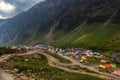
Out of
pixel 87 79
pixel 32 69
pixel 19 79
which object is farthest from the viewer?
pixel 32 69

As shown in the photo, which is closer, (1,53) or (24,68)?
(24,68)

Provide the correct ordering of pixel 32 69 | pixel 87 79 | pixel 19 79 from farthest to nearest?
pixel 32 69, pixel 87 79, pixel 19 79

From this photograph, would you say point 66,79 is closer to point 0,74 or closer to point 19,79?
point 19,79

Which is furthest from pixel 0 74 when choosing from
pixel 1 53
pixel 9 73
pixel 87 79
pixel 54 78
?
pixel 1 53

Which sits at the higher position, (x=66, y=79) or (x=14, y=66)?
(x=14, y=66)

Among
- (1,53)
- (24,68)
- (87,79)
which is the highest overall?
(1,53)

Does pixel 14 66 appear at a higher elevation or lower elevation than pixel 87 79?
higher

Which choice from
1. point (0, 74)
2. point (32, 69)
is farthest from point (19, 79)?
point (32, 69)

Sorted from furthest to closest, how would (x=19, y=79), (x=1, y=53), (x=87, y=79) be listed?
(x=1, y=53), (x=87, y=79), (x=19, y=79)

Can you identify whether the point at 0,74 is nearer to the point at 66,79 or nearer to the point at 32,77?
the point at 32,77
